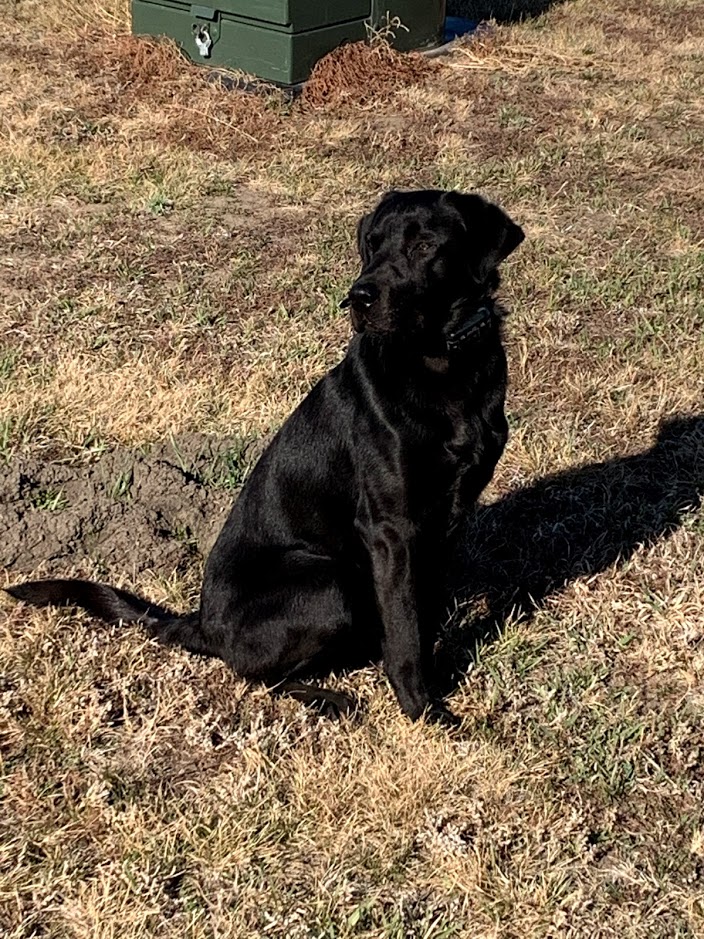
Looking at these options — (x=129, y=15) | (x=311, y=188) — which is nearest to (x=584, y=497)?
(x=311, y=188)

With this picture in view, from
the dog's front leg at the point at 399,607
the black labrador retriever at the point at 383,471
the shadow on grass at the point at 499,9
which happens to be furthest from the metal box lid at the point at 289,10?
the dog's front leg at the point at 399,607

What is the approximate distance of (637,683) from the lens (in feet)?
11.5

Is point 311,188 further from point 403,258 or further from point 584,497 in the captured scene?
point 403,258

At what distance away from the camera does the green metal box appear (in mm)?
8586

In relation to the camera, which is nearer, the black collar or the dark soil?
the black collar

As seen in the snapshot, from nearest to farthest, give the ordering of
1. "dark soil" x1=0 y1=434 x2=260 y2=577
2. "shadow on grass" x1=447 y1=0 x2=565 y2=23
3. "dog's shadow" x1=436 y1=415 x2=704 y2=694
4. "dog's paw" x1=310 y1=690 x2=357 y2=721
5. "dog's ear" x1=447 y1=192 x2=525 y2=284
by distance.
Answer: "dog's ear" x1=447 y1=192 x2=525 y2=284
"dog's paw" x1=310 y1=690 x2=357 y2=721
"dog's shadow" x1=436 y1=415 x2=704 y2=694
"dark soil" x1=0 y1=434 x2=260 y2=577
"shadow on grass" x1=447 y1=0 x2=565 y2=23

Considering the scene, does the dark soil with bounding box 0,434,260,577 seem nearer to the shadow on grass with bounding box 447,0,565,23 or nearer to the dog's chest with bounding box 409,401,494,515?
the dog's chest with bounding box 409,401,494,515

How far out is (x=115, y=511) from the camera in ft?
13.2

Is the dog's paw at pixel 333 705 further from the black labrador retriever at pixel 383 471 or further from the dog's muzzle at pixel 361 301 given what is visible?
the dog's muzzle at pixel 361 301

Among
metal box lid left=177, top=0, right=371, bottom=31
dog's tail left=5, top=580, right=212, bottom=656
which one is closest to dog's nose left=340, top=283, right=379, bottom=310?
dog's tail left=5, top=580, right=212, bottom=656

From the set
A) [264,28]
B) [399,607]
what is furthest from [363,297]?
[264,28]

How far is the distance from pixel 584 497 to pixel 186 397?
1.69 meters

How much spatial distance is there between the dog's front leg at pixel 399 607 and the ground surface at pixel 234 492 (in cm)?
11

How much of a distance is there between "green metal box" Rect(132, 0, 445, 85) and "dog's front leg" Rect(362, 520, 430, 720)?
638cm
